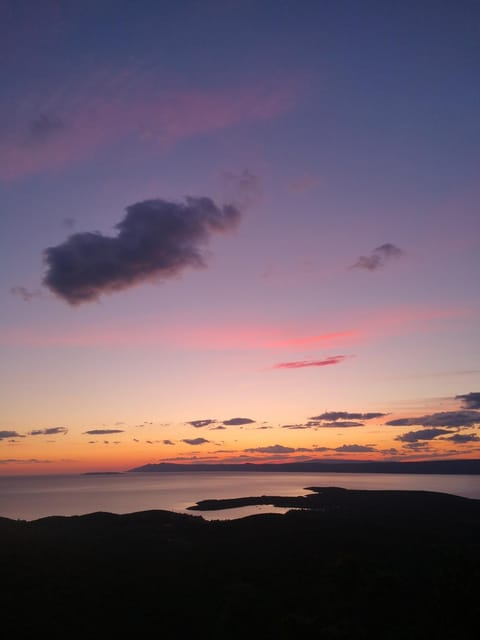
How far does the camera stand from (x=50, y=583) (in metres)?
48.4

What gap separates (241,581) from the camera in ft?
163

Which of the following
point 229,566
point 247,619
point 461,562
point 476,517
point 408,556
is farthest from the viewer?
point 476,517

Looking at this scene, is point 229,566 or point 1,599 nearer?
point 1,599

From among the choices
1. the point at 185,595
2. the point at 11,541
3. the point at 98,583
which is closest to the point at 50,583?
the point at 98,583

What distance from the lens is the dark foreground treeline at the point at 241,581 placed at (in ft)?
124

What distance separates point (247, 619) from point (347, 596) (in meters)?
10.8

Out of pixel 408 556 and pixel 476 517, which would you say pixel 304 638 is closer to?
pixel 408 556

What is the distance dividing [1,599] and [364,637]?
100 ft

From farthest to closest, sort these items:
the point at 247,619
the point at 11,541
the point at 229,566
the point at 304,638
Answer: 1. the point at 11,541
2. the point at 229,566
3. the point at 247,619
4. the point at 304,638

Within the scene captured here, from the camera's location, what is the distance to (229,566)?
56594 millimetres

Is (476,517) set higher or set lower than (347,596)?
lower

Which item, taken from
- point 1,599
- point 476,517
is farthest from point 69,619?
point 476,517

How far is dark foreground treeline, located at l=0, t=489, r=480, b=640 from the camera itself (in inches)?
1484

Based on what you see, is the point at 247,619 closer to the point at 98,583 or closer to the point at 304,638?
the point at 304,638
